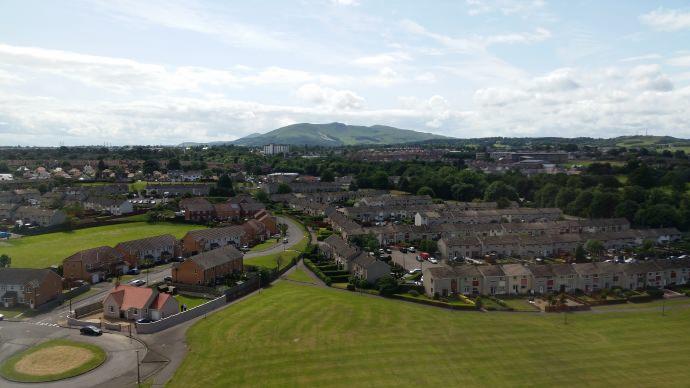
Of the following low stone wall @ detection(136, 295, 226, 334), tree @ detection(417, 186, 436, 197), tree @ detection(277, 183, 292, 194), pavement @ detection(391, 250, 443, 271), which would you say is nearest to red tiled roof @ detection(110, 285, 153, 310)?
low stone wall @ detection(136, 295, 226, 334)

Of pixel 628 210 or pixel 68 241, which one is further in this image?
pixel 628 210

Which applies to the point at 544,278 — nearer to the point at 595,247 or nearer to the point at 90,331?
the point at 595,247

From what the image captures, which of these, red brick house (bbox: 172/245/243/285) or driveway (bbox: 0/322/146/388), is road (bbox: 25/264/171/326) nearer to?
driveway (bbox: 0/322/146/388)

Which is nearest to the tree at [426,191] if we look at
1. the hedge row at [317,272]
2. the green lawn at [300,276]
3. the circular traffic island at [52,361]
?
the hedge row at [317,272]

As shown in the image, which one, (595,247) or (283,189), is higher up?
(283,189)

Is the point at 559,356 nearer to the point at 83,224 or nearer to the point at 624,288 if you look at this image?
the point at 624,288

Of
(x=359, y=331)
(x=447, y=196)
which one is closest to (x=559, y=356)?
(x=359, y=331)

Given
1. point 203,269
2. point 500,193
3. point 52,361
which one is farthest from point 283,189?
point 52,361
